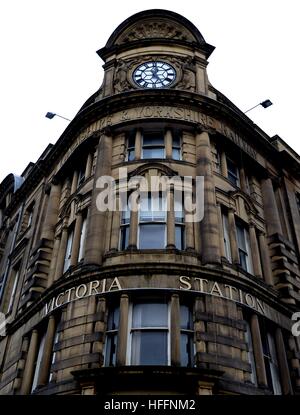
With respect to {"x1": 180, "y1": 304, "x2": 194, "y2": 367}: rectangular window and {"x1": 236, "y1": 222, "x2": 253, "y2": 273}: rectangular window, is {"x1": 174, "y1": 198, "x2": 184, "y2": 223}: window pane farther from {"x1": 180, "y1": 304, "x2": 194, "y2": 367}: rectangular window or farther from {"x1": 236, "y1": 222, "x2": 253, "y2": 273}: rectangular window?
{"x1": 180, "y1": 304, "x2": 194, "y2": 367}: rectangular window

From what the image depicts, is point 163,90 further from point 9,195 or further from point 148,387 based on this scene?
point 9,195

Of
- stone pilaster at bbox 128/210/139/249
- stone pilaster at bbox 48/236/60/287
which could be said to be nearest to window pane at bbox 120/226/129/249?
stone pilaster at bbox 128/210/139/249

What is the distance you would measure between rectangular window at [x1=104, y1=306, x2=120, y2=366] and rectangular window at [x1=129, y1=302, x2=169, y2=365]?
493 millimetres

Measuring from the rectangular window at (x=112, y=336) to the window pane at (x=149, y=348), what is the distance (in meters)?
0.57

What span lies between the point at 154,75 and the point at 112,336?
1360cm

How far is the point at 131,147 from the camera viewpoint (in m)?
21.5

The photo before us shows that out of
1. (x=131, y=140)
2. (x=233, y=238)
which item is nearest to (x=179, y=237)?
(x=233, y=238)

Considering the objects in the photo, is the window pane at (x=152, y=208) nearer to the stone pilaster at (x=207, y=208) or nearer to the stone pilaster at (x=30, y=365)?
the stone pilaster at (x=207, y=208)

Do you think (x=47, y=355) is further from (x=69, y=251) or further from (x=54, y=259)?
(x=54, y=259)

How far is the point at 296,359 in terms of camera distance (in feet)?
57.7

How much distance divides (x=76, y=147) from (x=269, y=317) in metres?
11.6

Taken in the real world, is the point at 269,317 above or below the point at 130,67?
below

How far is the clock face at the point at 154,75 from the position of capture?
23781 mm

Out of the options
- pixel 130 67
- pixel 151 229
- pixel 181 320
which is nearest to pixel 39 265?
pixel 151 229
